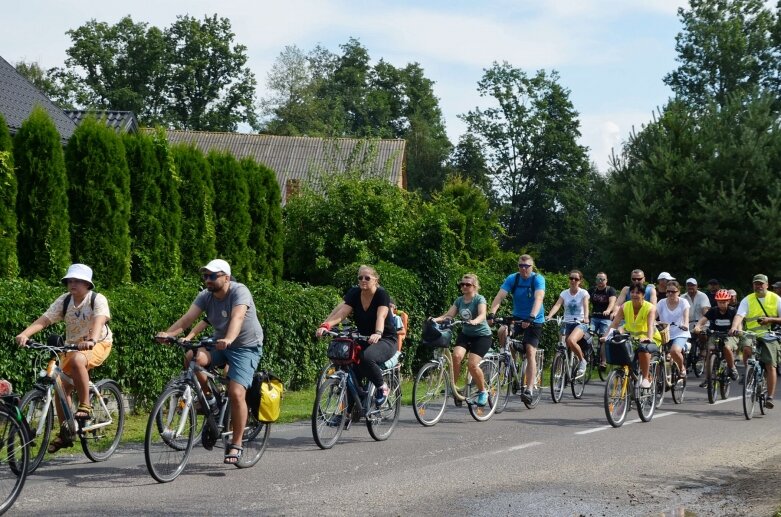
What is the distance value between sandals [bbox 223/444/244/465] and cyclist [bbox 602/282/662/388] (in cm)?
620

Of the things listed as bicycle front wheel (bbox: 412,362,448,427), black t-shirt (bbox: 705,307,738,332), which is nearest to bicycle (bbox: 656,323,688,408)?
black t-shirt (bbox: 705,307,738,332)

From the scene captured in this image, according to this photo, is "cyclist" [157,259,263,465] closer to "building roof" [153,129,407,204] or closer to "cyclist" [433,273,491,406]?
"cyclist" [433,273,491,406]

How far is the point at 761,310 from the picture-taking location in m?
15.6

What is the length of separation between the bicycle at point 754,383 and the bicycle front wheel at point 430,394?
162 inches

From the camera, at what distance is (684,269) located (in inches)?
1462

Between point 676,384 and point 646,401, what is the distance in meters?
2.78

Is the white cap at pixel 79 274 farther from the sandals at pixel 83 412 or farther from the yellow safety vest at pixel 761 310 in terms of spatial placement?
the yellow safety vest at pixel 761 310

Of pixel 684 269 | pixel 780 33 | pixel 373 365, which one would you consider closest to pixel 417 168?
pixel 780 33

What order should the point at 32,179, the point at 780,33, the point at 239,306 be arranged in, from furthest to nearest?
the point at 780,33 < the point at 32,179 < the point at 239,306

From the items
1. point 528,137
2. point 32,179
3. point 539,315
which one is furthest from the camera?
point 528,137

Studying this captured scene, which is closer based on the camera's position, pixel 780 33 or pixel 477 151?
pixel 780 33

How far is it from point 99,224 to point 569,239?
187 ft

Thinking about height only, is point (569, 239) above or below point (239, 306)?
above

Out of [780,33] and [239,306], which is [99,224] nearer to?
[239,306]
